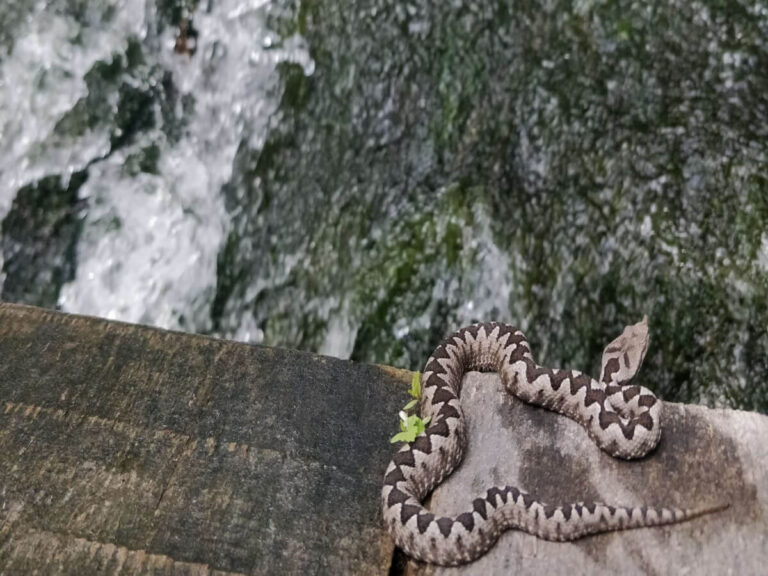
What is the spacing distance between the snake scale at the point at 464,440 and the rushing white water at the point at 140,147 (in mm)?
3604

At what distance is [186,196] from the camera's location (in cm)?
830

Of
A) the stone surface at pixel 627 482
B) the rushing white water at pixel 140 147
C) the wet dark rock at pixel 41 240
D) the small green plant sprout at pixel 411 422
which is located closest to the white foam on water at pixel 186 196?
the rushing white water at pixel 140 147

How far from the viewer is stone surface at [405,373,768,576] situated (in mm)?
3582

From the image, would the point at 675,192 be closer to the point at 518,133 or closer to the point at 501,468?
the point at 518,133

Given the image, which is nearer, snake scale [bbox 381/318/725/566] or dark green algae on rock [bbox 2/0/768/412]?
snake scale [bbox 381/318/725/566]

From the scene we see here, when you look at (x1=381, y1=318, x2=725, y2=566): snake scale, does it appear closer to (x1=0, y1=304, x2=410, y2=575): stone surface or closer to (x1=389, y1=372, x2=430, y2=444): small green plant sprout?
(x1=389, y1=372, x2=430, y2=444): small green plant sprout

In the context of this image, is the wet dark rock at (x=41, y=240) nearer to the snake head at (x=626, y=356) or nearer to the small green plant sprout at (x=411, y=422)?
the small green plant sprout at (x=411, y=422)

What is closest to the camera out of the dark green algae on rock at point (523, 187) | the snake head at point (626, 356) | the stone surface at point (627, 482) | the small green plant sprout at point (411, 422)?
the stone surface at point (627, 482)

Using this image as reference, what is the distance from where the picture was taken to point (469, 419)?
4402 mm

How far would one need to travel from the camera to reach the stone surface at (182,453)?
11.9 feet

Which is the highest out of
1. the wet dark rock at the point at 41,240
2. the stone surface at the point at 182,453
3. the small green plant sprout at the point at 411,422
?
the small green plant sprout at the point at 411,422

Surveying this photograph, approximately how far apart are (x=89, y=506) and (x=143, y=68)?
5910mm

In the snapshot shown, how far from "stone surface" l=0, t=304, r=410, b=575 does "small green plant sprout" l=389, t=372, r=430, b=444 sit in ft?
0.21

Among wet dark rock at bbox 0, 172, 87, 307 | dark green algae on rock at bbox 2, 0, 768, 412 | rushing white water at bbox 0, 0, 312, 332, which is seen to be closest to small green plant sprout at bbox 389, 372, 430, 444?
dark green algae on rock at bbox 2, 0, 768, 412
